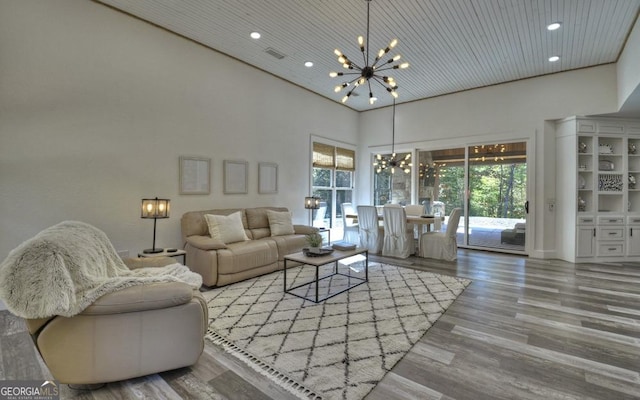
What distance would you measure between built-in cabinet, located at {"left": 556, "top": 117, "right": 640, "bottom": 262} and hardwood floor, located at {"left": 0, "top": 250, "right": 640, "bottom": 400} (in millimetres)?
2158

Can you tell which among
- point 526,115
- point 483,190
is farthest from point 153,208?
point 526,115

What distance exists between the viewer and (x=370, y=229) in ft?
19.9

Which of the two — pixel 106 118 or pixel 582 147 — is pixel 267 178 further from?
pixel 582 147

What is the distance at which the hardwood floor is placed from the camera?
6.15ft

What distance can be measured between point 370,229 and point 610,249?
4.36 metres

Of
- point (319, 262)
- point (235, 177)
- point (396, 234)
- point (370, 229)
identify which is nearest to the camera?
point (319, 262)

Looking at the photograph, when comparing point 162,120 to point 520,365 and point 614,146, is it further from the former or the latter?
point 614,146

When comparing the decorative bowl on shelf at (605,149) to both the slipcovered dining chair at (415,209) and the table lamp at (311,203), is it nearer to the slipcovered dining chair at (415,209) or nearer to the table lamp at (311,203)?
the slipcovered dining chair at (415,209)

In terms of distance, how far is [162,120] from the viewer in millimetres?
4195

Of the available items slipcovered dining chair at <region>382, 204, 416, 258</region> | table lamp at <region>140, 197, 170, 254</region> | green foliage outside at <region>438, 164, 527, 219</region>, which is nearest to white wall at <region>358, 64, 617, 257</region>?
green foliage outside at <region>438, 164, 527, 219</region>

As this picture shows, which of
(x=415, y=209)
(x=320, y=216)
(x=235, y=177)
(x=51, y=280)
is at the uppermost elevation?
(x=235, y=177)

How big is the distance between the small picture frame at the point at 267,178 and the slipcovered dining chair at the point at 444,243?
308cm

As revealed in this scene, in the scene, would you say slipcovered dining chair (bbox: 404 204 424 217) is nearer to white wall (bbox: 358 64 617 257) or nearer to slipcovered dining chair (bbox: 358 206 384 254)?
slipcovered dining chair (bbox: 358 206 384 254)

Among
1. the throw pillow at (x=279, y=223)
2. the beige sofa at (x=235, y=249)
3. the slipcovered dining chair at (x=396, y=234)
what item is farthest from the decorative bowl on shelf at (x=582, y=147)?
the throw pillow at (x=279, y=223)
